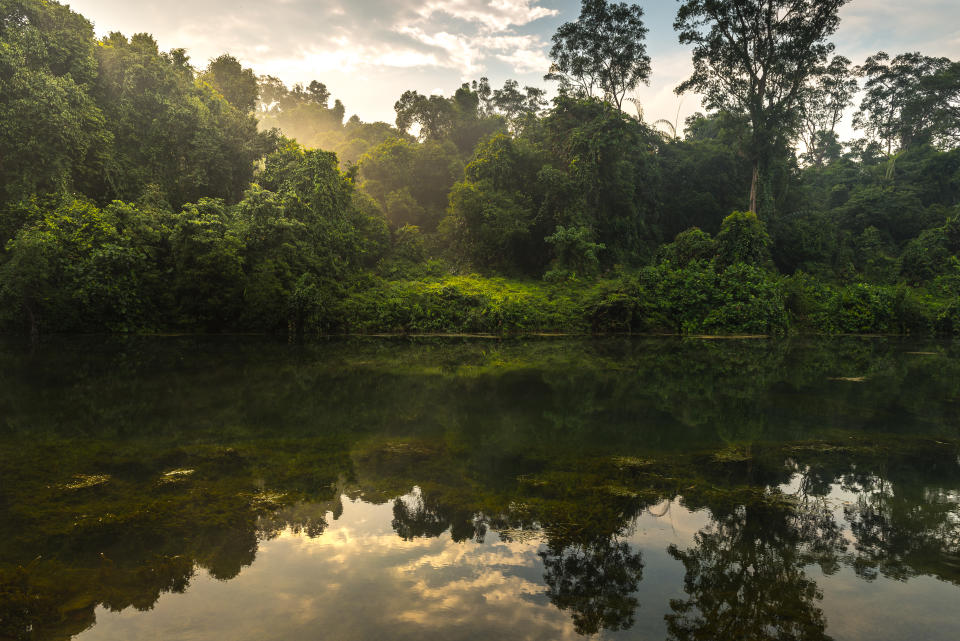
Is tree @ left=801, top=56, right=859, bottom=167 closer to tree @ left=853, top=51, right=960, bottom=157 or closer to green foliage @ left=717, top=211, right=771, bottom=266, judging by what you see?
tree @ left=853, top=51, right=960, bottom=157

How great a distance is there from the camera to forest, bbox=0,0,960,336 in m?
18.1

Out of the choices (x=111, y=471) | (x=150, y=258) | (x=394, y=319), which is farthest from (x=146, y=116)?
(x=111, y=471)

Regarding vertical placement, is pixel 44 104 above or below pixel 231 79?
below

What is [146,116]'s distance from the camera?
22.2 meters

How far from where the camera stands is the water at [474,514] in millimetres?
2779

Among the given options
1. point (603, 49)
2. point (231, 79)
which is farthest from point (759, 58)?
point (231, 79)

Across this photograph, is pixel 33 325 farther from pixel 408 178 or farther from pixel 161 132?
pixel 408 178

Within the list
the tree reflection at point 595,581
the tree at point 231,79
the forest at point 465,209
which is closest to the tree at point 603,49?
the forest at point 465,209

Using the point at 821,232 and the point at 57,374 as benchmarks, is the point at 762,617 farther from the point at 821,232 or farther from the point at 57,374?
the point at 821,232

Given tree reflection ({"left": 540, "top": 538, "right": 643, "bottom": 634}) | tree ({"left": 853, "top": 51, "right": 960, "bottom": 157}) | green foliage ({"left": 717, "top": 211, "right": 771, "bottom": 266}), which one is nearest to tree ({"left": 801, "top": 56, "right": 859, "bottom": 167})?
tree ({"left": 853, "top": 51, "right": 960, "bottom": 157})

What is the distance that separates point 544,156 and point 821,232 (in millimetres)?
17248

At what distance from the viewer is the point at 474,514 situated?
13.2 ft

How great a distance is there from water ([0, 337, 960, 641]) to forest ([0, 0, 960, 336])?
437 inches

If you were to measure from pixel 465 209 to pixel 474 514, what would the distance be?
2399 cm
